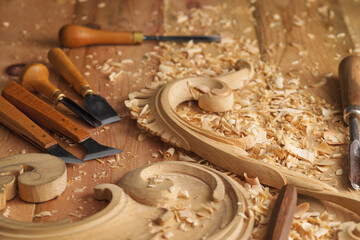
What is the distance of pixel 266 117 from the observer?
1421 mm

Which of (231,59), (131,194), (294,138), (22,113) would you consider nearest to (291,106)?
(294,138)

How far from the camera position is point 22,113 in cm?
133

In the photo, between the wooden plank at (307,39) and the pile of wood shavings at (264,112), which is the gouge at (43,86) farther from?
the wooden plank at (307,39)

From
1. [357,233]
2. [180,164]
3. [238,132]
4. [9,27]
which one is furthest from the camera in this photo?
[9,27]

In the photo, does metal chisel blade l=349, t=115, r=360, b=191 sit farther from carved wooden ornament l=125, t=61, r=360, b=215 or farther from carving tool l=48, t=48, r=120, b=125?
carving tool l=48, t=48, r=120, b=125

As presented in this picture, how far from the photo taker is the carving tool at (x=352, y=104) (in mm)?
1215

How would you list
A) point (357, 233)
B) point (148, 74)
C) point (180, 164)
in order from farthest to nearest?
point (148, 74)
point (180, 164)
point (357, 233)

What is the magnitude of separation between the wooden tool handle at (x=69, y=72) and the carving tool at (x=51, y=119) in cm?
15

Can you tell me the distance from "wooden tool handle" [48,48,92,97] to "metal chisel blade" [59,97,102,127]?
67 mm

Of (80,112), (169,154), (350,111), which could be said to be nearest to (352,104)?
(350,111)

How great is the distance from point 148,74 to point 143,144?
0.39 metres

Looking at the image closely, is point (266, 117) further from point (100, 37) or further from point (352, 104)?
point (100, 37)

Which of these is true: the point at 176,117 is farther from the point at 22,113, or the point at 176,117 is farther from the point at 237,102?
the point at 22,113

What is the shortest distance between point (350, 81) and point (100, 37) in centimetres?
91
